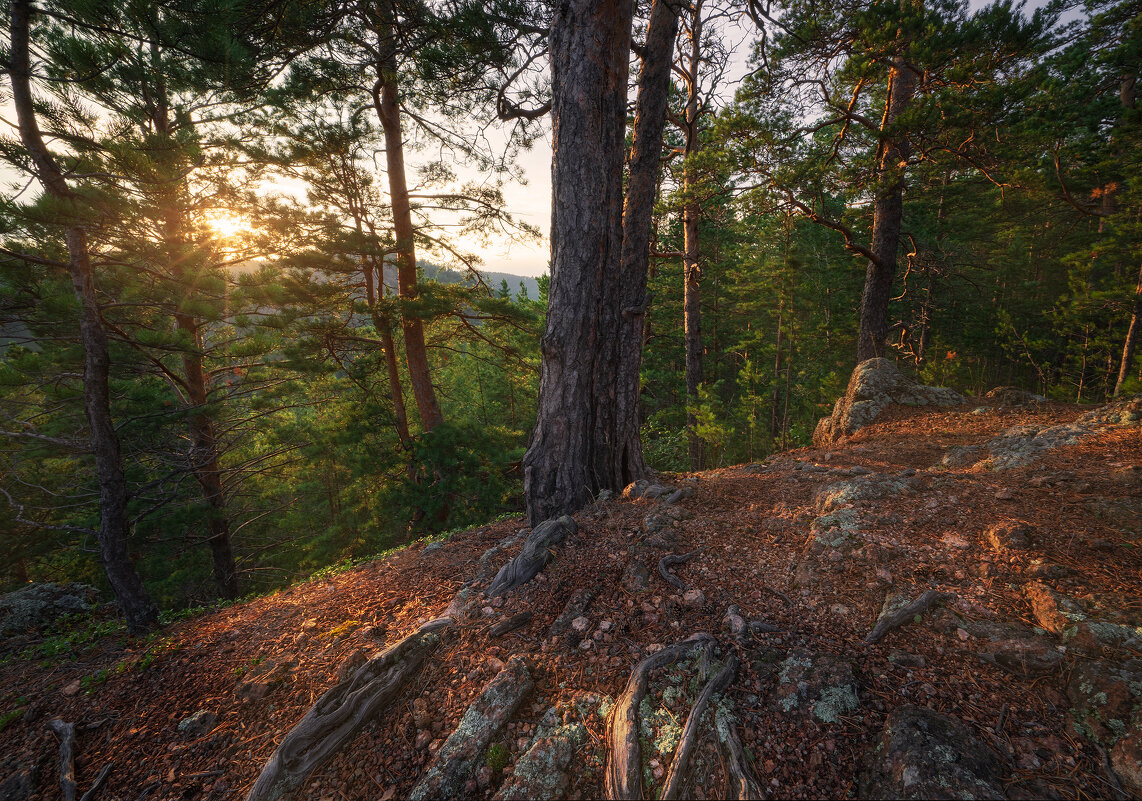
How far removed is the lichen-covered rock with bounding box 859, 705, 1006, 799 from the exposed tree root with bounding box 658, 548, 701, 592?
1.19 meters

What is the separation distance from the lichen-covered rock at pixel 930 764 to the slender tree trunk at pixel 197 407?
7908 millimetres

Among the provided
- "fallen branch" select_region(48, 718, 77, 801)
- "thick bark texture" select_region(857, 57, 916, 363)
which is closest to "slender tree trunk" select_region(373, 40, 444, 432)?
"fallen branch" select_region(48, 718, 77, 801)

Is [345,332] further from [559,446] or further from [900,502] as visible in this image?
[900,502]

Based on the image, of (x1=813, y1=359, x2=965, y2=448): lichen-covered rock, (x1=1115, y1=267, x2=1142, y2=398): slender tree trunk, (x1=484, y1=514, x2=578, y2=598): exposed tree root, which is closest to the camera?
Answer: (x1=484, y1=514, x2=578, y2=598): exposed tree root

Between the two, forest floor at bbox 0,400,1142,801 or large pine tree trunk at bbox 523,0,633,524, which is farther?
large pine tree trunk at bbox 523,0,633,524

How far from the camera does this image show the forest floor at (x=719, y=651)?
165 centimetres

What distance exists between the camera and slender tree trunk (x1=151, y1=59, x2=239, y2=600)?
19.9 feet

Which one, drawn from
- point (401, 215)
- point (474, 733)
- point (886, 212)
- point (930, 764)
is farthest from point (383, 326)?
point (886, 212)

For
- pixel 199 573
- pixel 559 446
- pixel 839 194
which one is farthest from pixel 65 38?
pixel 199 573

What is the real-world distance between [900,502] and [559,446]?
2.89 metres

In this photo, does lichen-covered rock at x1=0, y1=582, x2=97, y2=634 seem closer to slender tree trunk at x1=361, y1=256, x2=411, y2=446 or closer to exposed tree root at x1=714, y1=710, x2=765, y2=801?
→ slender tree trunk at x1=361, y1=256, x2=411, y2=446

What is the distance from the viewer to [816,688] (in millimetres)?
Answer: 1790

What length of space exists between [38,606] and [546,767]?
824 centimetres

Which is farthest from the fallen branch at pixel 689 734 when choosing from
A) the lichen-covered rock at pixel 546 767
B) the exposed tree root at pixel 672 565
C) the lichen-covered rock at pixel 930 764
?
the exposed tree root at pixel 672 565
